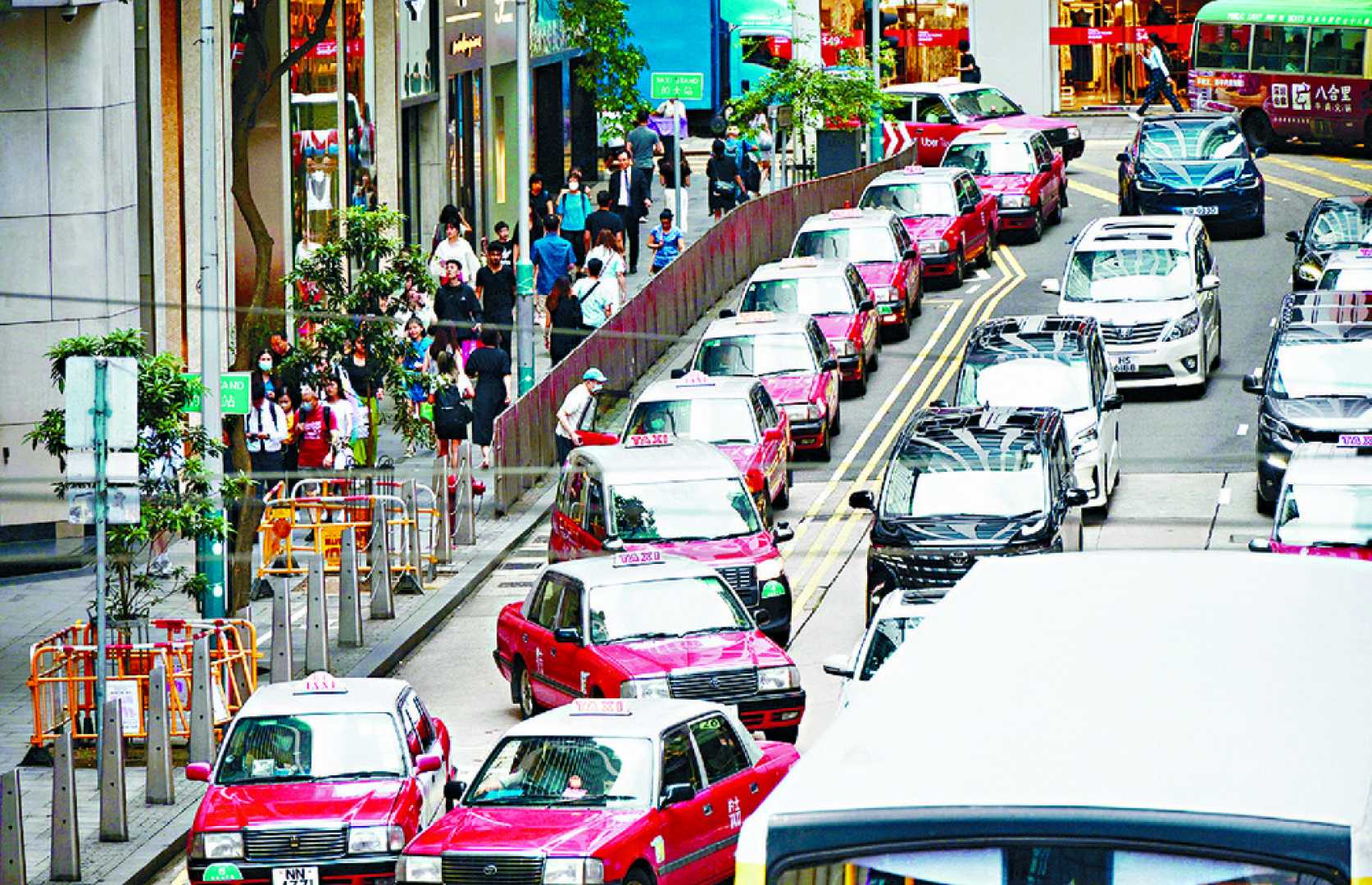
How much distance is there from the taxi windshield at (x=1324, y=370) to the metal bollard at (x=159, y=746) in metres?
13.5

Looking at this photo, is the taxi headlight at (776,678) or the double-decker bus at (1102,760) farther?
the taxi headlight at (776,678)

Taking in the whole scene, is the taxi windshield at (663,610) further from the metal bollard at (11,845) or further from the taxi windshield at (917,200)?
the taxi windshield at (917,200)

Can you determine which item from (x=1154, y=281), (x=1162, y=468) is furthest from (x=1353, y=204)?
(x=1162, y=468)

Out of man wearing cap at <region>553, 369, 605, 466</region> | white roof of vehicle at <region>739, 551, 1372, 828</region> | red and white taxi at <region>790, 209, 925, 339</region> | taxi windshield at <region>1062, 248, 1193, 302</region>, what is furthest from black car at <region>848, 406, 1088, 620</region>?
red and white taxi at <region>790, 209, 925, 339</region>

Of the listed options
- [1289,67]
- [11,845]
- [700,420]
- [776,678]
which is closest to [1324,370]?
[700,420]

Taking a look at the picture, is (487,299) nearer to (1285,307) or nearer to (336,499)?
(336,499)

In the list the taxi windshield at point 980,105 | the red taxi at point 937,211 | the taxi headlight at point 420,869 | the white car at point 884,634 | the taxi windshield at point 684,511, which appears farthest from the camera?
the taxi windshield at point 980,105

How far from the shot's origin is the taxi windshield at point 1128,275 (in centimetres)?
3316

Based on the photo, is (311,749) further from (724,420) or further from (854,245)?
(854,245)

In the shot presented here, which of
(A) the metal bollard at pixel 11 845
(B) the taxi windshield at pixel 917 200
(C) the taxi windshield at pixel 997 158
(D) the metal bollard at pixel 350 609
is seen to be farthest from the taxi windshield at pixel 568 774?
(C) the taxi windshield at pixel 997 158

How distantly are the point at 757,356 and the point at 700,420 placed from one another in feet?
12.2

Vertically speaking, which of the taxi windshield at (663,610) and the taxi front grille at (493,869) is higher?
the taxi windshield at (663,610)

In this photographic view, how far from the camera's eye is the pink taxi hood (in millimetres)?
19469

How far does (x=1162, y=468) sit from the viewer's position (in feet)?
99.7
